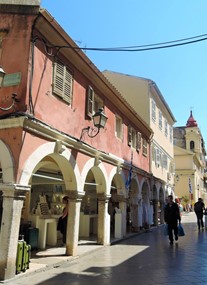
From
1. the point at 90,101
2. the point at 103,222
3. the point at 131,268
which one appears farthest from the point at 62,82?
the point at 103,222

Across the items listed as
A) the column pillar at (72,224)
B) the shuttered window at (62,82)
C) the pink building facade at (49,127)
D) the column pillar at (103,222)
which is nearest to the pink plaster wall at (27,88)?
the pink building facade at (49,127)

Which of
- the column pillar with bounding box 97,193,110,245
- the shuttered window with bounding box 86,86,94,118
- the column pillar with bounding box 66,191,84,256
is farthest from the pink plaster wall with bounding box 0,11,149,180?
the column pillar with bounding box 97,193,110,245

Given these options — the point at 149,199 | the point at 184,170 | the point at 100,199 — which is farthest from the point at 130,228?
the point at 184,170

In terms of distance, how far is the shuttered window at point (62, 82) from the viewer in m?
9.04

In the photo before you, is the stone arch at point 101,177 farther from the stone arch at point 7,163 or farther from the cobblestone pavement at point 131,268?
the stone arch at point 7,163

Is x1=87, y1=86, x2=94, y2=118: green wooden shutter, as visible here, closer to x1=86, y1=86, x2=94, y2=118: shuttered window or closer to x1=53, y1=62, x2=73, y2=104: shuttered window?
x1=86, y1=86, x2=94, y2=118: shuttered window

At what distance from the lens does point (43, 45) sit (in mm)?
8594

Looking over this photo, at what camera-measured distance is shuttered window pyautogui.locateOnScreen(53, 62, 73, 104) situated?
9039 millimetres

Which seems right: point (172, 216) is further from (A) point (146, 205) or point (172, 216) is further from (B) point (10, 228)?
(B) point (10, 228)

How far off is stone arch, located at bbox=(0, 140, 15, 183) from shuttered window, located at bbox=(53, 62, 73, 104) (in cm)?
233

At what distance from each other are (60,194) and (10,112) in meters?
8.14

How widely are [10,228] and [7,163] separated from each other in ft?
4.62

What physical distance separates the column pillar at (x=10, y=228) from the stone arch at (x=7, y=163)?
187 millimetres

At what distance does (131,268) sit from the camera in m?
8.28
